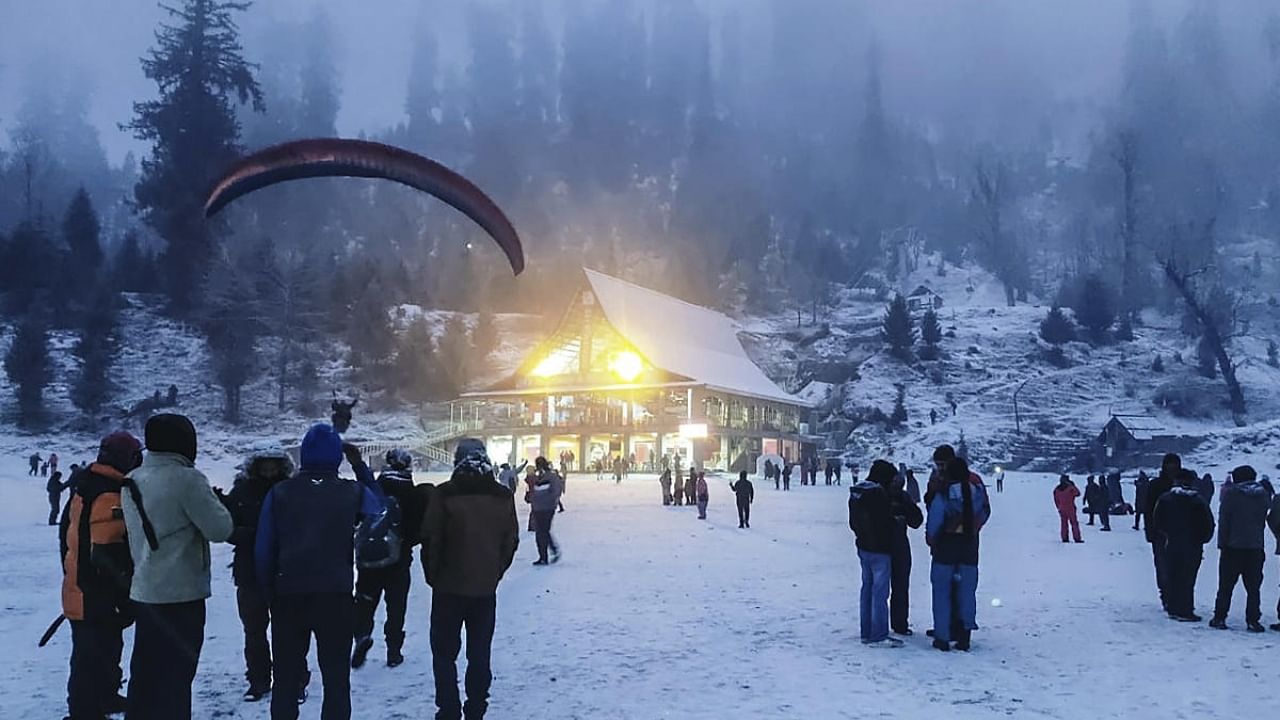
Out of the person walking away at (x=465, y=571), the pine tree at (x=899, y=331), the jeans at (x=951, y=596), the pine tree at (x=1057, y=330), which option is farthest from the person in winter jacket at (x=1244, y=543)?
the pine tree at (x=1057, y=330)

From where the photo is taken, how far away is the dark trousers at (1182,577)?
9188 millimetres

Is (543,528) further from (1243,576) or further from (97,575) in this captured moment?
(97,575)

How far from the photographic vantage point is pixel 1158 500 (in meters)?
9.42

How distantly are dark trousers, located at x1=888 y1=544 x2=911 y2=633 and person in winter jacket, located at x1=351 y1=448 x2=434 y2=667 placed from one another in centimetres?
431

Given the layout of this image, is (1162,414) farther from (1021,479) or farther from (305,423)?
(305,423)

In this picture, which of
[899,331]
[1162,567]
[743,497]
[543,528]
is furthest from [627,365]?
[1162,567]

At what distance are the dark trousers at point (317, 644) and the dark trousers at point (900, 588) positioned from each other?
5.31 m

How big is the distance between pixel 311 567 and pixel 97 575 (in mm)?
1414

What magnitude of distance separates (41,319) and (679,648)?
6148 cm

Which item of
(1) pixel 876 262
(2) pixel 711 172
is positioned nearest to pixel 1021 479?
(1) pixel 876 262

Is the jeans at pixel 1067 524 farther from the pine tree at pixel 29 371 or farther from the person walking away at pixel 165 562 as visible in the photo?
the pine tree at pixel 29 371

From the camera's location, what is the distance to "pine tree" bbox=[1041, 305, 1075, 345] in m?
85.4

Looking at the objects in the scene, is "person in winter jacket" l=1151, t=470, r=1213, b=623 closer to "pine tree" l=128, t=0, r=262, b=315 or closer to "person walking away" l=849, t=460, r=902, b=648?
"person walking away" l=849, t=460, r=902, b=648

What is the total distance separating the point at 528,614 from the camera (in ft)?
31.2
